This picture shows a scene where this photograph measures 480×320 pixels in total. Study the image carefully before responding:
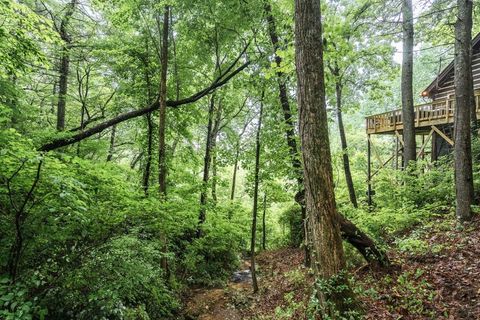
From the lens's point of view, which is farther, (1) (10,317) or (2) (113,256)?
(2) (113,256)

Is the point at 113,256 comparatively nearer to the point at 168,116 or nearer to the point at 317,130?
the point at 317,130

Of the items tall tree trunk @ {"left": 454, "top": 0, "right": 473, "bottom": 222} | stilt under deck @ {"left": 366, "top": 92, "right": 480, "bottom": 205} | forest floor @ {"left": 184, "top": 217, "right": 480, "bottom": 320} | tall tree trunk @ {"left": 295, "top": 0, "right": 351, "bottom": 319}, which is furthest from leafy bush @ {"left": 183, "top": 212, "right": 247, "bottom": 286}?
tall tree trunk @ {"left": 454, "top": 0, "right": 473, "bottom": 222}

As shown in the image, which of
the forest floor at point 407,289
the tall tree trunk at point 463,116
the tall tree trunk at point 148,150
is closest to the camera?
the forest floor at point 407,289

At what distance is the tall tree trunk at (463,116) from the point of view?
22.5ft

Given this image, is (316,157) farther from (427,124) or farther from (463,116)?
(427,124)

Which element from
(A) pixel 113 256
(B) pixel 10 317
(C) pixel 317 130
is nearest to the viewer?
(B) pixel 10 317

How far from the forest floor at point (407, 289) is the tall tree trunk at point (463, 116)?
612mm

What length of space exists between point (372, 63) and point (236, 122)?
29.5 ft

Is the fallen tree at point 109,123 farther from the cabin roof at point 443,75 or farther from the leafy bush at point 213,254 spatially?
the cabin roof at point 443,75

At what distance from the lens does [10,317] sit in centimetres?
296

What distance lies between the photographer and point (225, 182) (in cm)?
1093

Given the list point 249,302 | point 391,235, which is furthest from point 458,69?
point 249,302

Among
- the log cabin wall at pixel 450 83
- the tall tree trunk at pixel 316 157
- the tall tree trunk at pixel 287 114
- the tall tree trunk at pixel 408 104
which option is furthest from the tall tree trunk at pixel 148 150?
the log cabin wall at pixel 450 83

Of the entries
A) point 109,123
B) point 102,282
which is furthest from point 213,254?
point 102,282
